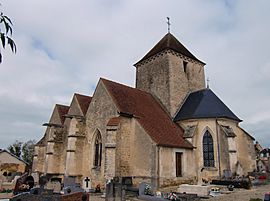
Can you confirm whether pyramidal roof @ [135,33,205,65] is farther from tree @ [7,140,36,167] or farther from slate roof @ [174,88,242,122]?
tree @ [7,140,36,167]

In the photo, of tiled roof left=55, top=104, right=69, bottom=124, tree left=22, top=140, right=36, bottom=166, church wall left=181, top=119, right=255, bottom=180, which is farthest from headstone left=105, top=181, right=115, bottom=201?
tree left=22, top=140, right=36, bottom=166

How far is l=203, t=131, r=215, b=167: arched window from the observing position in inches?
761

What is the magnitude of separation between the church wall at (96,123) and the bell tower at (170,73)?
6485mm

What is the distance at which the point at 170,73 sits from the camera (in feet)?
78.3

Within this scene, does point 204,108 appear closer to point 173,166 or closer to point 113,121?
point 173,166

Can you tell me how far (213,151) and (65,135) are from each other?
483 inches

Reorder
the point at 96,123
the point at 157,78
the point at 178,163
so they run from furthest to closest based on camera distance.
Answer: the point at 157,78
the point at 96,123
the point at 178,163

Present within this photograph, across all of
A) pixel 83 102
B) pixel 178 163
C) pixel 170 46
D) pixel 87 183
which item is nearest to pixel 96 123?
pixel 83 102

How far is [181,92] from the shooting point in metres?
24.2

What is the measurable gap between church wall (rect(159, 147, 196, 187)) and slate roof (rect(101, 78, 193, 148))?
0.45 m

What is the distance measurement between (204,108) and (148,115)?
15.9 feet

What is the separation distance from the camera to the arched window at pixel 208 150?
1933cm

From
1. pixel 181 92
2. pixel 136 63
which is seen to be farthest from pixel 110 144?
pixel 136 63

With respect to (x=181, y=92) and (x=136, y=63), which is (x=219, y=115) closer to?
(x=181, y=92)
